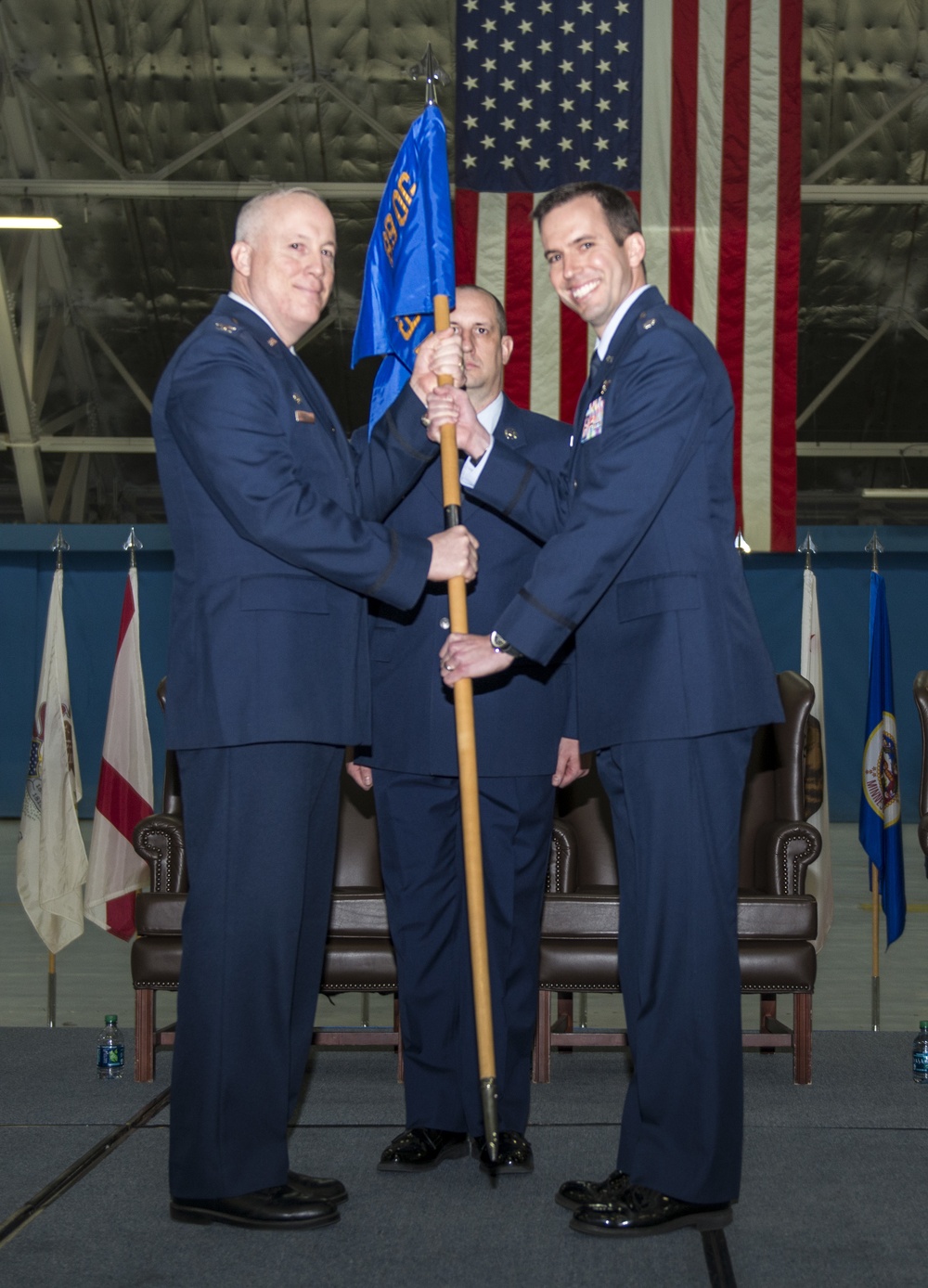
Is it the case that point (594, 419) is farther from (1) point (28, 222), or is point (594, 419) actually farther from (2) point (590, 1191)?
(1) point (28, 222)

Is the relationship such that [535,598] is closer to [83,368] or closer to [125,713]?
[125,713]

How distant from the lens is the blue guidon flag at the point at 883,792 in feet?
17.1

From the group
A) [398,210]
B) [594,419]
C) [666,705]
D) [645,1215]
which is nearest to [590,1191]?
[645,1215]

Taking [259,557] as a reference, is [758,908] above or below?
below

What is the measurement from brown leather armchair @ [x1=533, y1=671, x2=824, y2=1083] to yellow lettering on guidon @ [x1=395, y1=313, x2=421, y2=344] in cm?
143

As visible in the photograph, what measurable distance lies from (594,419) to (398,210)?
72 centimetres

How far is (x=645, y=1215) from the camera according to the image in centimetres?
237

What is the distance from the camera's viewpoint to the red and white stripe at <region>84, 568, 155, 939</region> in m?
5.50

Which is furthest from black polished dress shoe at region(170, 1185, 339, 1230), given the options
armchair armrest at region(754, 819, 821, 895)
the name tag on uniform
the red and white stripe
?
the red and white stripe

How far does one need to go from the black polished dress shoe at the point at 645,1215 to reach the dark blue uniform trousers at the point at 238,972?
554 mm

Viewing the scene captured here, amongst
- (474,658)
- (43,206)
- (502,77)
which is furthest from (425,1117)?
(43,206)

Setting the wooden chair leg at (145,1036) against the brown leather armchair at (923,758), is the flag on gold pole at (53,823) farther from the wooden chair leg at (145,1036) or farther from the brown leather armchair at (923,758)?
the brown leather armchair at (923,758)

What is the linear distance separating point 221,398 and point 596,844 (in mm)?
2792

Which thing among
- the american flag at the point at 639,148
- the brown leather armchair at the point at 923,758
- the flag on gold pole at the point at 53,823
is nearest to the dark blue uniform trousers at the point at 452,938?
the brown leather armchair at the point at 923,758
